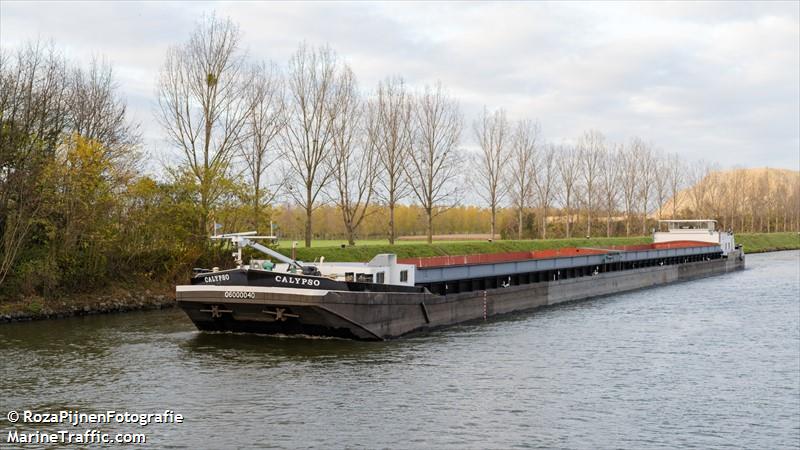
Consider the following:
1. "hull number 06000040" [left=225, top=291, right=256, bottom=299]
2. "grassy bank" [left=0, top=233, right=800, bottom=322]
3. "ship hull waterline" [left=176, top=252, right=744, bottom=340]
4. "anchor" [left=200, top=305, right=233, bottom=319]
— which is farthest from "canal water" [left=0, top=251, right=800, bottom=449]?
"hull number 06000040" [left=225, top=291, right=256, bottom=299]

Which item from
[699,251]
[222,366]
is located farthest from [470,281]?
[699,251]

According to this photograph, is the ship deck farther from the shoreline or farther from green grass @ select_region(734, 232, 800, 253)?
green grass @ select_region(734, 232, 800, 253)

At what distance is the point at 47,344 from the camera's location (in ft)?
68.8

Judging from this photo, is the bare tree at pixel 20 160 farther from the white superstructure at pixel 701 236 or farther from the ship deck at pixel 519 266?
the white superstructure at pixel 701 236

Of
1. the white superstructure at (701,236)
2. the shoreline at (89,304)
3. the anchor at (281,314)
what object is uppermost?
the white superstructure at (701,236)

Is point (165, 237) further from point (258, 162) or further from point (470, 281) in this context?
point (470, 281)

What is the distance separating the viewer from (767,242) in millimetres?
104438

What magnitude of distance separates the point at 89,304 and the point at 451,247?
3300 cm

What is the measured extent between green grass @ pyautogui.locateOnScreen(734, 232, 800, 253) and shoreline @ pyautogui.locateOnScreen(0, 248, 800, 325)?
83796 millimetres

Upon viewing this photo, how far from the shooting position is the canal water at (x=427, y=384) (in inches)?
520

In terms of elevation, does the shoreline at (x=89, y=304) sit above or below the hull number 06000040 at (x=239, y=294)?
below

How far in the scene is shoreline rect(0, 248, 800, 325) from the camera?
2581cm

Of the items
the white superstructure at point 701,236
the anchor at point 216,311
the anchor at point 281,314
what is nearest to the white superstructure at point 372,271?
the anchor at point 281,314

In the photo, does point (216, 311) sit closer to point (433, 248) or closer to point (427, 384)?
point (427, 384)
